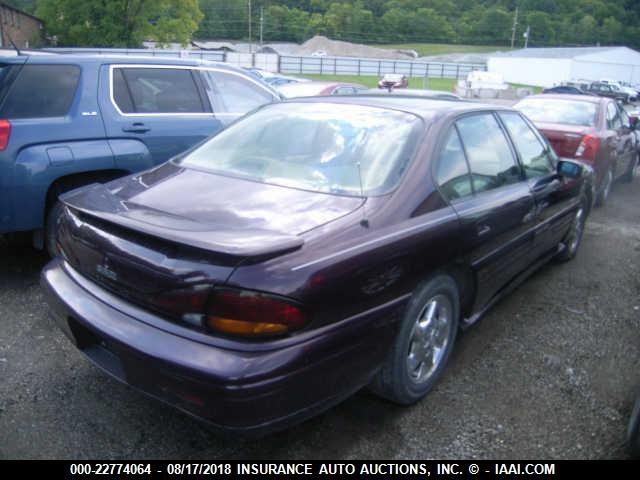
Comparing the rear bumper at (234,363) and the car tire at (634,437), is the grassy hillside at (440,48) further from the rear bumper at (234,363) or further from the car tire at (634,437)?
the rear bumper at (234,363)

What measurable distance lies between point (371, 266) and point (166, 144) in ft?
10.3

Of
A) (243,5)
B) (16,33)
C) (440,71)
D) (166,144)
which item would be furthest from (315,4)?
(166,144)

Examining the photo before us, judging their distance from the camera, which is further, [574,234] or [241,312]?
[574,234]

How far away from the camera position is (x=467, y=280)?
3107 millimetres

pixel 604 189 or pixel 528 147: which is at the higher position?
pixel 528 147

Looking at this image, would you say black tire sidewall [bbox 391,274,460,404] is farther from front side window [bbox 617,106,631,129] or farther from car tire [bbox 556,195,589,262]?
front side window [bbox 617,106,631,129]

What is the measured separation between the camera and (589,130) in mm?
7062

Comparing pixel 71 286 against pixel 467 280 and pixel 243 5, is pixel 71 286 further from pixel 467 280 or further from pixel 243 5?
pixel 243 5

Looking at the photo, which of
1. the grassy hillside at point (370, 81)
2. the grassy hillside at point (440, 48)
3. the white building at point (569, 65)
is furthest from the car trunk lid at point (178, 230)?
the grassy hillside at point (440, 48)

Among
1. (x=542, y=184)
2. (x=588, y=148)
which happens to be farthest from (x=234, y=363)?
(x=588, y=148)

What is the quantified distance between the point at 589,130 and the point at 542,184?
3.75m

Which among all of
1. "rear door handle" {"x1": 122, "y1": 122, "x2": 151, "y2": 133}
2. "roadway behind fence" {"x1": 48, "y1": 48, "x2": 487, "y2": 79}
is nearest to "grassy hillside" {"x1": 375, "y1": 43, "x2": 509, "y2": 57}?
"roadway behind fence" {"x1": 48, "y1": 48, "x2": 487, "y2": 79}

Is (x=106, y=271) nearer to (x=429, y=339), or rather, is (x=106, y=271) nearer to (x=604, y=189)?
(x=429, y=339)

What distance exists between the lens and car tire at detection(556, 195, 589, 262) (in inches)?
197
